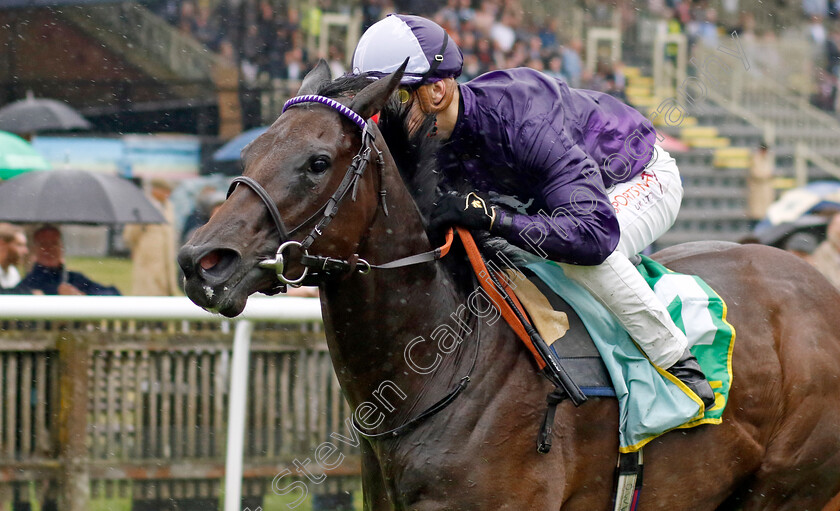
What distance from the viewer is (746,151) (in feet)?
45.2

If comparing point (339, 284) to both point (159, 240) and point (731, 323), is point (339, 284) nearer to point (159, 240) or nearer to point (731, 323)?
point (731, 323)

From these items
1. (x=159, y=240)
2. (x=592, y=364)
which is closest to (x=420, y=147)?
(x=592, y=364)

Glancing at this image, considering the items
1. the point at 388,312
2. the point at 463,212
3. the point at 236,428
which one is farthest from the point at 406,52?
the point at 236,428

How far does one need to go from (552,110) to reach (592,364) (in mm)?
803

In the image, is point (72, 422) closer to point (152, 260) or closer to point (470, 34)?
point (152, 260)

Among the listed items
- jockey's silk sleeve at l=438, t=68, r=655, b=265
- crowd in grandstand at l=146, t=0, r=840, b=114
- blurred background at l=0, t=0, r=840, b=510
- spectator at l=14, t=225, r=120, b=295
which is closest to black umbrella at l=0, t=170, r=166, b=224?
spectator at l=14, t=225, r=120, b=295

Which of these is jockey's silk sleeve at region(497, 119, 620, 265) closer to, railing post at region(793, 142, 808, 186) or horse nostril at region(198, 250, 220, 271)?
horse nostril at region(198, 250, 220, 271)

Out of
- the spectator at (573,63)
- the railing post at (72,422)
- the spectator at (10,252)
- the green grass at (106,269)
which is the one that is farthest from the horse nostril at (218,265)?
the spectator at (573,63)

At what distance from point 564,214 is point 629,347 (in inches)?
21.9

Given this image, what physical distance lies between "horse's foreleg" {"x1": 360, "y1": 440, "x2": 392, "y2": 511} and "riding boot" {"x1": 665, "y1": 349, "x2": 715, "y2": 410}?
990 mm

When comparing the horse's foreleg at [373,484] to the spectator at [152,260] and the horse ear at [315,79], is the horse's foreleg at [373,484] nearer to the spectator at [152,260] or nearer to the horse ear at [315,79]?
the horse ear at [315,79]

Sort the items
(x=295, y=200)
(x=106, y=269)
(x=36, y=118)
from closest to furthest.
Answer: (x=295, y=200)
(x=36, y=118)
(x=106, y=269)

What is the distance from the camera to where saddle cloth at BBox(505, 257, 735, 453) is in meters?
Result: 2.92

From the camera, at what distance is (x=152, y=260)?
7719mm
